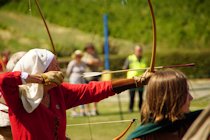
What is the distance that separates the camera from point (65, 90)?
192 inches

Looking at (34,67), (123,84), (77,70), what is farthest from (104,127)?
(34,67)

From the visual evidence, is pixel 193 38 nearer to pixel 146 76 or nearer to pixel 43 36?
pixel 43 36

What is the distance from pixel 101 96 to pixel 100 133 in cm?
528

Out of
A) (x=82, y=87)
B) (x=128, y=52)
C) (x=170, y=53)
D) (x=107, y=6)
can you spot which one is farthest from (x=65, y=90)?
(x=107, y=6)

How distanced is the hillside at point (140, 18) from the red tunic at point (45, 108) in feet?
77.3

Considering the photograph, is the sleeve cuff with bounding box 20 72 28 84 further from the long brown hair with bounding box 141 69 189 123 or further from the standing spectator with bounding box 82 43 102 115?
the standing spectator with bounding box 82 43 102 115

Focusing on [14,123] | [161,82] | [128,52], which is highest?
[161,82]

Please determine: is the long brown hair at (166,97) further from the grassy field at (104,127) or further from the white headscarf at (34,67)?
the grassy field at (104,127)

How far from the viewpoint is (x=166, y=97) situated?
142 inches

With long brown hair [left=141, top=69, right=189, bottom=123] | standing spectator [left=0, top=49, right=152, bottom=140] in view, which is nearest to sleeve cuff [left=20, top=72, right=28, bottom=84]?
standing spectator [left=0, top=49, right=152, bottom=140]

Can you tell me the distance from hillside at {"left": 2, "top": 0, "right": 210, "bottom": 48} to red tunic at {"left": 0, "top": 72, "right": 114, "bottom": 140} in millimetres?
23547

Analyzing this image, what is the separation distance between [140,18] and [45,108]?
2676cm

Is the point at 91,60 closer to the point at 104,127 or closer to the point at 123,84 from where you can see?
the point at 104,127

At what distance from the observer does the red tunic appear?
4.46 m
